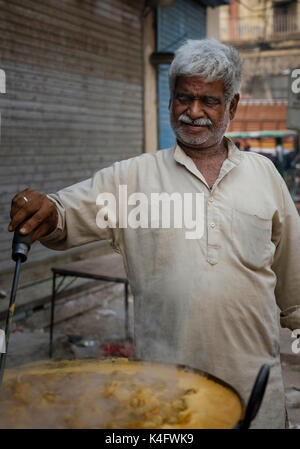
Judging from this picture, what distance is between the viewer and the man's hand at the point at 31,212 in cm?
180

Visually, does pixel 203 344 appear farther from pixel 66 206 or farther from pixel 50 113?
pixel 50 113

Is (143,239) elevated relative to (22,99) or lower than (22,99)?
lower

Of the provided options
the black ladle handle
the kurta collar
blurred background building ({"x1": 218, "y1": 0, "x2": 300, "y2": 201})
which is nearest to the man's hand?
the kurta collar

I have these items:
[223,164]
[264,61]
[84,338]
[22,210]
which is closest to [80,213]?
[22,210]

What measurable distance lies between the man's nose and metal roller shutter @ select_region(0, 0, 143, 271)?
438 cm

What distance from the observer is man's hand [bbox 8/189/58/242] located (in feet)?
5.91

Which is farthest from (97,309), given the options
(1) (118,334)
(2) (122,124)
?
(2) (122,124)

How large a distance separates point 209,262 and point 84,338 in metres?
4.00

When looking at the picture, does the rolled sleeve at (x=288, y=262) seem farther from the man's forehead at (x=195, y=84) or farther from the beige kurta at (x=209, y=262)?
the man's forehead at (x=195, y=84)

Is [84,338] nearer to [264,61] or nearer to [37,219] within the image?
[37,219]

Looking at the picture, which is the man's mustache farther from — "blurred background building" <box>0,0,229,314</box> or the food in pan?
"blurred background building" <box>0,0,229,314</box>

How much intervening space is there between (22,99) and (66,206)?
463 cm

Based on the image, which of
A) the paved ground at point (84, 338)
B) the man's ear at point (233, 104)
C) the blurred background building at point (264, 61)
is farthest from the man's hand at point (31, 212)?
the blurred background building at point (264, 61)

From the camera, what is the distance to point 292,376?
15.8 ft
